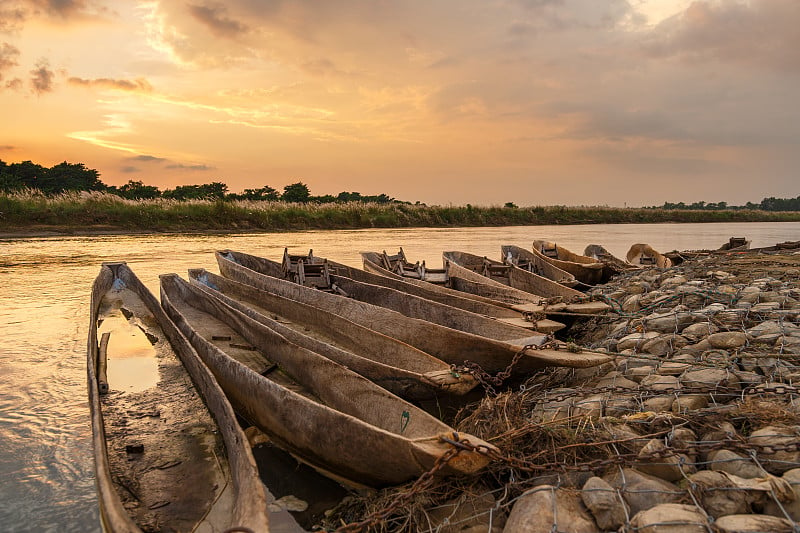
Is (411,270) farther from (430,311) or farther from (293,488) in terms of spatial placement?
(293,488)

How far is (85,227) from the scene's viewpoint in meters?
28.3

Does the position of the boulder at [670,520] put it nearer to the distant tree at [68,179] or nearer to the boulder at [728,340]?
the boulder at [728,340]

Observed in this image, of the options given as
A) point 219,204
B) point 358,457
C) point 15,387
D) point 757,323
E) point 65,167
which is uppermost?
point 65,167

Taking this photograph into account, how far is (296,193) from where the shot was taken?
186ft

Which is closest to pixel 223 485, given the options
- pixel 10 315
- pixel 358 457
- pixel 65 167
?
pixel 358 457

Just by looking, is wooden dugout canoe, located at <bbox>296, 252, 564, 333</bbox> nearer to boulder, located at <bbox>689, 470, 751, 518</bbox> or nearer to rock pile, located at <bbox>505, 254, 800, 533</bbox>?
rock pile, located at <bbox>505, 254, 800, 533</bbox>

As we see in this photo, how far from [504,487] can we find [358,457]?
0.97 m

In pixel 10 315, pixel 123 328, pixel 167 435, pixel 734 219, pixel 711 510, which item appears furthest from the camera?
pixel 734 219

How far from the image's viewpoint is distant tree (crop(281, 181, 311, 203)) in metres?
56.5

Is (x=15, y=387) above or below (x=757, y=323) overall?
below

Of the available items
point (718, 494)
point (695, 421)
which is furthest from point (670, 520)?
point (695, 421)

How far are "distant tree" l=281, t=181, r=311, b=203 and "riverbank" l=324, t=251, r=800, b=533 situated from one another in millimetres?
53389

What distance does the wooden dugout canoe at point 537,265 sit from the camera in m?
11.4

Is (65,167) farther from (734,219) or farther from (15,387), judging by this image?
(734,219)
